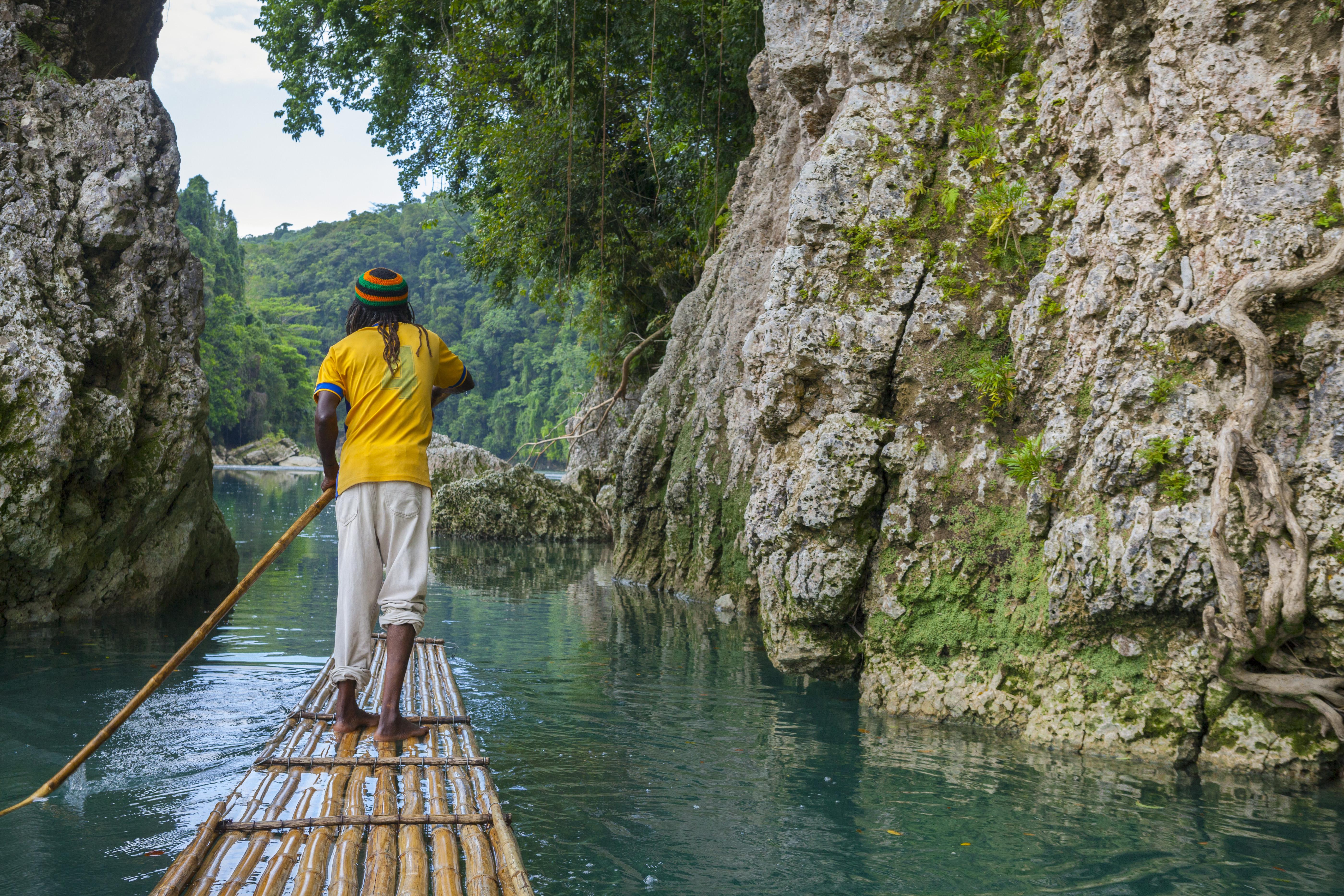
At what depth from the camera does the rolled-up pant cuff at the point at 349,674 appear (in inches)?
170

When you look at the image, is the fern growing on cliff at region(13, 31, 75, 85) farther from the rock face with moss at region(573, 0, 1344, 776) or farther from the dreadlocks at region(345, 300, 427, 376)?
the rock face with moss at region(573, 0, 1344, 776)

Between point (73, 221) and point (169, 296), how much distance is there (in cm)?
104

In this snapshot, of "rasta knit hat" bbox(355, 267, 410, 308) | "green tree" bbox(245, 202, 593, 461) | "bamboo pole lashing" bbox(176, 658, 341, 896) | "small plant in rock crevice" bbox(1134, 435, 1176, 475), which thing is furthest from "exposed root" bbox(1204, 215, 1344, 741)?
"green tree" bbox(245, 202, 593, 461)

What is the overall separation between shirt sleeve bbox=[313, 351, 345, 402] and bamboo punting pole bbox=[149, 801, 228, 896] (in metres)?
1.80

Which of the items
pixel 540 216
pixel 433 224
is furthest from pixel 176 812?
pixel 433 224

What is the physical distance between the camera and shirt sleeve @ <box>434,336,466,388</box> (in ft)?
15.3

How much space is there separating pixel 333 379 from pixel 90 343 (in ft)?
16.8

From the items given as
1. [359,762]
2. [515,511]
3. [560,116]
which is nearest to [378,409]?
[359,762]

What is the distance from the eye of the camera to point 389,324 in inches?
177

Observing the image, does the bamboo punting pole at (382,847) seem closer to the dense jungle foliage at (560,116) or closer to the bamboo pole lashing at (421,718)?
the bamboo pole lashing at (421,718)

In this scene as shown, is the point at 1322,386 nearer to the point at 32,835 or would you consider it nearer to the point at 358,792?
the point at 358,792

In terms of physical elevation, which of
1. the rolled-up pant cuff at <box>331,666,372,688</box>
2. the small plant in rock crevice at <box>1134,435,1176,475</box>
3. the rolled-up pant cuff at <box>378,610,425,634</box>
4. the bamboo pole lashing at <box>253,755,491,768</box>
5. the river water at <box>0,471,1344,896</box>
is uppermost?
the small plant in rock crevice at <box>1134,435,1176,475</box>

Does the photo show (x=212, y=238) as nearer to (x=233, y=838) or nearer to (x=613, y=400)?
(x=613, y=400)

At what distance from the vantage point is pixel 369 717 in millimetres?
4488
